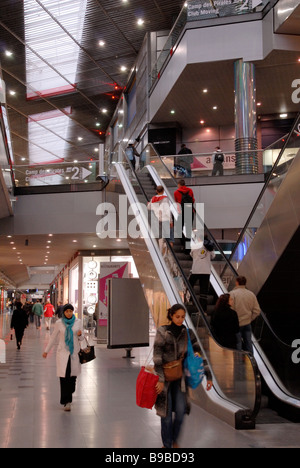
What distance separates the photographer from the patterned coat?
5.49 meters

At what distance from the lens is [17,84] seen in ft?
99.0

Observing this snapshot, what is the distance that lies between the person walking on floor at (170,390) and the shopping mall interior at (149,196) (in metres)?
0.69

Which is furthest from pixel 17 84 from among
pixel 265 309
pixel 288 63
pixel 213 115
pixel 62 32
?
pixel 265 309

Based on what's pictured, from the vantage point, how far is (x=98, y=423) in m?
7.36

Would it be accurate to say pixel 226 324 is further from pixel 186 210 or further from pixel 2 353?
pixel 2 353

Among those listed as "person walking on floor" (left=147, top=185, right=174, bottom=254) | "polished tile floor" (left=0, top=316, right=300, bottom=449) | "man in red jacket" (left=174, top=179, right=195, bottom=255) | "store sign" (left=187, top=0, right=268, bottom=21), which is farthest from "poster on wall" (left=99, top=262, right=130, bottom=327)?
"store sign" (left=187, top=0, right=268, bottom=21)

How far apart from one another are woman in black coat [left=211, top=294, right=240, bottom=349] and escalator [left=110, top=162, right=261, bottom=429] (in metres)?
0.18

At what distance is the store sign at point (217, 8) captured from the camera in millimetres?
20516

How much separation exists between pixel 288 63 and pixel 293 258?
42.4ft

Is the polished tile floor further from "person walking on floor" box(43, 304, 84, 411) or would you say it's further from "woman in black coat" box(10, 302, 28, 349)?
"woman in black coat" box(10, 302, 28, 349)

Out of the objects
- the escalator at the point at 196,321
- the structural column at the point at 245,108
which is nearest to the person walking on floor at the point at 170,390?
the escalator at the point at 196,321

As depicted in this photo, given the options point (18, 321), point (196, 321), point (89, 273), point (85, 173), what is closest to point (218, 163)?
point (85, 173)

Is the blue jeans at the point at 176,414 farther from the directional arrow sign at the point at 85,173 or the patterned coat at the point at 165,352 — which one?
the directional arrow sign at the point at 85,173

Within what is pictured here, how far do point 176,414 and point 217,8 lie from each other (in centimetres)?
1853
